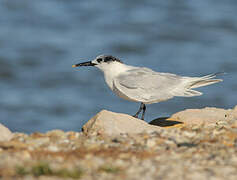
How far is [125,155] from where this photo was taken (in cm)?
423

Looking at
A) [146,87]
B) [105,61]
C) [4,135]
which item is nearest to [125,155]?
[4,135]

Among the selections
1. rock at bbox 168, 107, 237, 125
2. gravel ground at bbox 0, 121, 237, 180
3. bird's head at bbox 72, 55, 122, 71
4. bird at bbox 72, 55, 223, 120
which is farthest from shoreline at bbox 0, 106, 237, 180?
bird's head at bbox 72, 55, 122, 71

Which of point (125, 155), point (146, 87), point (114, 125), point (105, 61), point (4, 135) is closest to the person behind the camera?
point (125, 155)

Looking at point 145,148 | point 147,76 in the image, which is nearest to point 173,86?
point 147,76

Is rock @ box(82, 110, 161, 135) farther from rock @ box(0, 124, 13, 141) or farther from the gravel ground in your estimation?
rock @ box(0, 124, 13, 141)

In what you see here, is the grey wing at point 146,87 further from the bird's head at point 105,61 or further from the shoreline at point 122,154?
the shoreline at point 122,154

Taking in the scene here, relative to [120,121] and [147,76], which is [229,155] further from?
[147,76]

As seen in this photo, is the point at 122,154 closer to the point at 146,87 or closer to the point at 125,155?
the point at 125,155

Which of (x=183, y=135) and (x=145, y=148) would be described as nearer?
(x=145, y=148)

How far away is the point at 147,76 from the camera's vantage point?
6.79 meters

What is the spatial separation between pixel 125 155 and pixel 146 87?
2.53 meters

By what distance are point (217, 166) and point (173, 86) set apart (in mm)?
2828

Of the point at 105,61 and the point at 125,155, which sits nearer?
the point at 125,155

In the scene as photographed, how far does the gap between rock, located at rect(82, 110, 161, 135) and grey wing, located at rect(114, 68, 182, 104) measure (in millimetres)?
947
